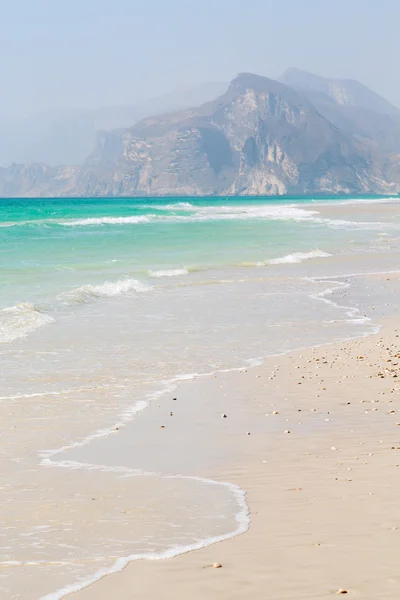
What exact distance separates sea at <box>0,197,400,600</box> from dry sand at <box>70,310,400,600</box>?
24cm

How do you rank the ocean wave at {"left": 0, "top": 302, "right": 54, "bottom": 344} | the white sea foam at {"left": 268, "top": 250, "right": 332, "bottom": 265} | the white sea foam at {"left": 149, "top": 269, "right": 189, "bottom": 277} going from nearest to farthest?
1. the ocean wave at {"left": 0, "top": 302, "right": 54, "bottom": 344}
2. the white sea foam at {"left": 149, "top": 269, "right": 189, "bottom": 277}
3. the white sea foam at {"left": 268, "top": 250, "right": 332, "bottom": 265}

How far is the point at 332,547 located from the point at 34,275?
21.0 meters

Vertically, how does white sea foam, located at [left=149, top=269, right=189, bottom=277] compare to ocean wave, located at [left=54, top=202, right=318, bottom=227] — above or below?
above

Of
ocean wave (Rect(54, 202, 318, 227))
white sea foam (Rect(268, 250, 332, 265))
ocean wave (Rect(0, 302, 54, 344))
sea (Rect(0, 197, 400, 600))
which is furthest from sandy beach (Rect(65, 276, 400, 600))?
ocean wave (Rect(54, 202, 318, 227))

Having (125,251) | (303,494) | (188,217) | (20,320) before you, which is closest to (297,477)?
(303,494)

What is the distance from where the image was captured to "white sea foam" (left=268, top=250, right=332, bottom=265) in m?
29.1

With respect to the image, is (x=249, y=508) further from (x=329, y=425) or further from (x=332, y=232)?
(x=332, y=232)

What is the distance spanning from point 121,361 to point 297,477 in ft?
19.1

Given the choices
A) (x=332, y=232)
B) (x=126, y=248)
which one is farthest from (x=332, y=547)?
(x=332, y=232)

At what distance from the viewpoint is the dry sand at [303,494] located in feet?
14.3

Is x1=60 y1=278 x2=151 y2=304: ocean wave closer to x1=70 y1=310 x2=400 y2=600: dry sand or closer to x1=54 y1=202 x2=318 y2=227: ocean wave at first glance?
x1=70 y1=310 x2=400 y2=600: dry sand

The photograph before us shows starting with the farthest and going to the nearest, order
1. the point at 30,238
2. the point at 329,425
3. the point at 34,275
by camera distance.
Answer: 1. the point at 30,238
2. the point at 34,275
3. the point at 329,425

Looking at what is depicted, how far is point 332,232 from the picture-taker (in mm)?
45875

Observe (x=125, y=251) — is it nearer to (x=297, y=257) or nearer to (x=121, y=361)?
(x=297, y=257)
